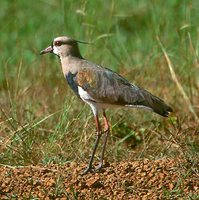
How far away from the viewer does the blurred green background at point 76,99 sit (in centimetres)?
622

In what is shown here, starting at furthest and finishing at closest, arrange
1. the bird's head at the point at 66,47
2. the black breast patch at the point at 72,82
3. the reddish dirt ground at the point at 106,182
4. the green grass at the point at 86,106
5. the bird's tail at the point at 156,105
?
1. the bird's head at the point at 66,47
2. the green grass at the point at 86,106
3. the black breast patch at the point at 72,82
4. the bird's tail at the point at 156,105
5. the reddish dirt ground at the point at 106,182

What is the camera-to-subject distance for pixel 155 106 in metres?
5.87

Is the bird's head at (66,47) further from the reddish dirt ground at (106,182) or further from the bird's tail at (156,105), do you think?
the reddish dirt ground at (106,182)

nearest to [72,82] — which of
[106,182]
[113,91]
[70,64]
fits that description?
[70,64]

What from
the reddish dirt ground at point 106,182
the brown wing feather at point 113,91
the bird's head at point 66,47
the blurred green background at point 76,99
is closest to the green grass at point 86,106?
the blurred green background at point 76,99

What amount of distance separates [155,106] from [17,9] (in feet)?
16.4

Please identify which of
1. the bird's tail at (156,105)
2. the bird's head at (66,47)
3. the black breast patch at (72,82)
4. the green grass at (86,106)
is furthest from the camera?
the bird's head at (66,47)

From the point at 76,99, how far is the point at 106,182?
1630 mm

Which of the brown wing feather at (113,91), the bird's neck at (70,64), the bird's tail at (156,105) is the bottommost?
the bird's tail at (156,105)

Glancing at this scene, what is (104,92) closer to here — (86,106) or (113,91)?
→ (113,91)

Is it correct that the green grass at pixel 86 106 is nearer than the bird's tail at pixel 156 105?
No

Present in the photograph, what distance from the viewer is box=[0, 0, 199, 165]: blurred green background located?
622 cm

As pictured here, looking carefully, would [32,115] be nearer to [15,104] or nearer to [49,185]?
[15,104]

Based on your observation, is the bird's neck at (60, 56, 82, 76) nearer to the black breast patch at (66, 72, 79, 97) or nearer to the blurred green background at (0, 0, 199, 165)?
the black breast patch at (66, 72, 79, 97)
